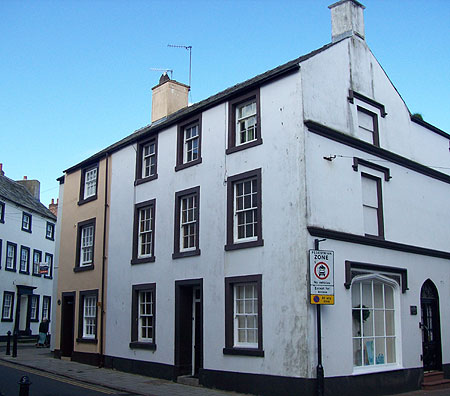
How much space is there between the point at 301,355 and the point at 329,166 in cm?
511

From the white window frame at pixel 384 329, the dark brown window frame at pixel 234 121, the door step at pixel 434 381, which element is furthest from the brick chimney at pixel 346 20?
the door step at pixel 434 381

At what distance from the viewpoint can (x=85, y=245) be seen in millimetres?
23438

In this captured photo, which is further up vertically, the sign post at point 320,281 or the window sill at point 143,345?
the sign post at point 320,281

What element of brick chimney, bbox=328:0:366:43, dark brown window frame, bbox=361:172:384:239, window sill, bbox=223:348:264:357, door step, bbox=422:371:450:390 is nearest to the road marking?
window sill, bbox=223:348:264:357

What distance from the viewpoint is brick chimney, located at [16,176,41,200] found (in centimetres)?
4562

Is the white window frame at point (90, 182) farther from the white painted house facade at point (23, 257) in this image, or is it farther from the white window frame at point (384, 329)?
the white painted house facade at point (23, 257)

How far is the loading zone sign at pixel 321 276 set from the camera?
1318 cm

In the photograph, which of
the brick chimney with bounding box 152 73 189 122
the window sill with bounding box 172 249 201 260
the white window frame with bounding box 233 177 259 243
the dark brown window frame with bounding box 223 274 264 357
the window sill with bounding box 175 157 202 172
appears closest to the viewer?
the dark brown window frame with bounding box 223 274 264 357

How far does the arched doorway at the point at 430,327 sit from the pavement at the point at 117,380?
4.56ft

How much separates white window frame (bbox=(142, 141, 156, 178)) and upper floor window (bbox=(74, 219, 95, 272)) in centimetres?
385

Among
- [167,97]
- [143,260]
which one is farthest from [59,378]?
[167,97]

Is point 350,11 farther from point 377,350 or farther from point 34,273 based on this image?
point 34,273

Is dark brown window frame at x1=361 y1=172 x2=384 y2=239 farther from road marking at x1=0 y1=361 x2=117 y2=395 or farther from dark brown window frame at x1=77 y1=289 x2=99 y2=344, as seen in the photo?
dark brown window frame at x1=77 y1=289 x2=99 y2=344

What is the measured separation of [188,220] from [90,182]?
769 cm
